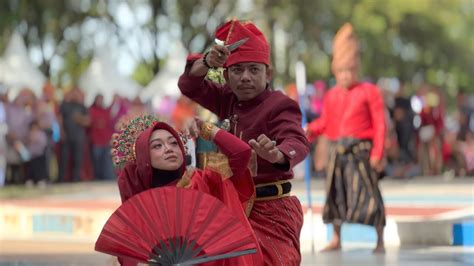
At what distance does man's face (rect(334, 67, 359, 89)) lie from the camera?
11.7 m

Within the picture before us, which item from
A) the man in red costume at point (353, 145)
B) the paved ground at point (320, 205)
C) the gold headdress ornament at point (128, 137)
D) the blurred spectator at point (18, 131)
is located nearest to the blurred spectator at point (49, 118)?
the blurred spectator at point (18, 131)

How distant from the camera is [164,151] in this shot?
611 centimetres

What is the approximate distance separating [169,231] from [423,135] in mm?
22575

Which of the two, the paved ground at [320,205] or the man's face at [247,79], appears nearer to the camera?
the man's face at [247,79]

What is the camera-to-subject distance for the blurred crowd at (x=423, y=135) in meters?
26.7

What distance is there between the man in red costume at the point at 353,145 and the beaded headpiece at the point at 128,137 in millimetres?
4677

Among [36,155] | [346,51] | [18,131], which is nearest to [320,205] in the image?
[346,51]

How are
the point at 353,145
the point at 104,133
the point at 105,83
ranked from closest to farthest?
the point at 353,145 → the point at 104,133 → the point at 105,83

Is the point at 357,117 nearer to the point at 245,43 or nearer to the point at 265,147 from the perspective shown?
the point at 245,43

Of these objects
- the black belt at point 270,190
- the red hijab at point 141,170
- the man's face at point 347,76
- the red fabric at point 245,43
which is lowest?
the black belt at point 270,190

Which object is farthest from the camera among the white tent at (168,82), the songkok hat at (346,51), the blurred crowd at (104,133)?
the white tent at (168,82)

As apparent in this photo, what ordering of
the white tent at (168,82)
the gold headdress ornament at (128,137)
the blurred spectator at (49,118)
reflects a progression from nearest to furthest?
the gold headdress ornament at (128,137) < the blurred spectator at (49,118) < the white tent at (168,82)

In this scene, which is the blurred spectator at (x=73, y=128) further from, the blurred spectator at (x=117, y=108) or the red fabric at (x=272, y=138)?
the red fabric at (x=272, y=138)

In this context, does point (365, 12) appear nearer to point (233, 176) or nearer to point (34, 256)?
point (34, 256)
